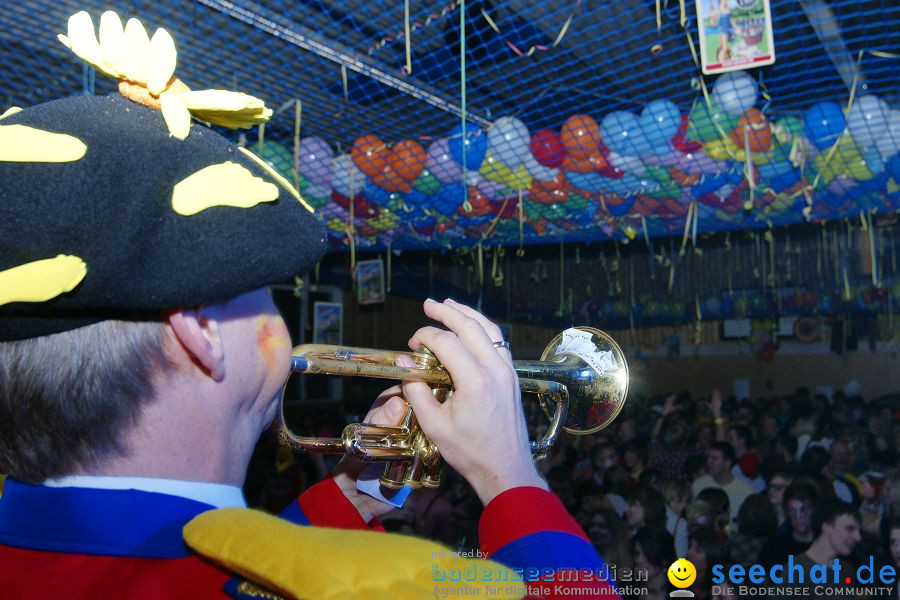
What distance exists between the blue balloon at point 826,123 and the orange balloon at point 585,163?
3.36 feet

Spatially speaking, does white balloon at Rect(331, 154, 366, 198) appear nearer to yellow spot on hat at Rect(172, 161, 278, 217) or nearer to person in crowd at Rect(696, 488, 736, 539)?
person in crowd at Rect(696, 488, 736, 539)

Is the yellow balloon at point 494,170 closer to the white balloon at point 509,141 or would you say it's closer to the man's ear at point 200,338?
the white balloon at point 509,141

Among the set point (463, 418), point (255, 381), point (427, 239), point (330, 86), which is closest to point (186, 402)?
point (255, 381)

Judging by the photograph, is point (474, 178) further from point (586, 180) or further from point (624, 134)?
point (624, 134)

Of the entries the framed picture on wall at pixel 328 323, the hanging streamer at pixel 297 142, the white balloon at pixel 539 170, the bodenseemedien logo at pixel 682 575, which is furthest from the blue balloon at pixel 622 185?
the framed picture on wall at pixel 328 323

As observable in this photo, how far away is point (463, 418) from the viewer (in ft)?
2.90

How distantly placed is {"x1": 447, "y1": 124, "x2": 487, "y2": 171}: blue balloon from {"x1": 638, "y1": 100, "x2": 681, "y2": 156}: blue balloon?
0.87 metres

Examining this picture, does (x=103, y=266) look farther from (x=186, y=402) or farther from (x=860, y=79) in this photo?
(x=860, y=79)

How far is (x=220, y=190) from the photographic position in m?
0.69

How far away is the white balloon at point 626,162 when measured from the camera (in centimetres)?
370


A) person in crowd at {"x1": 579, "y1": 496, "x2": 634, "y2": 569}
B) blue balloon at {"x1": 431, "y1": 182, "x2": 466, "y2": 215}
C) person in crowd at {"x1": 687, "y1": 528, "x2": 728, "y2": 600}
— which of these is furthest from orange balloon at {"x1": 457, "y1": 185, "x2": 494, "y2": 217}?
person in crowd at {"x1": 687, "y1": 528, "x2": 728, "y2": 600}

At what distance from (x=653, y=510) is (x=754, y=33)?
2.36 meters

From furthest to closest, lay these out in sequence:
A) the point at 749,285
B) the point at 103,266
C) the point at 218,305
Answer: the point at 749,285 → the point at 218,305 → the point at 103,266

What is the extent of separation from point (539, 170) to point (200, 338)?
11.3 ft
